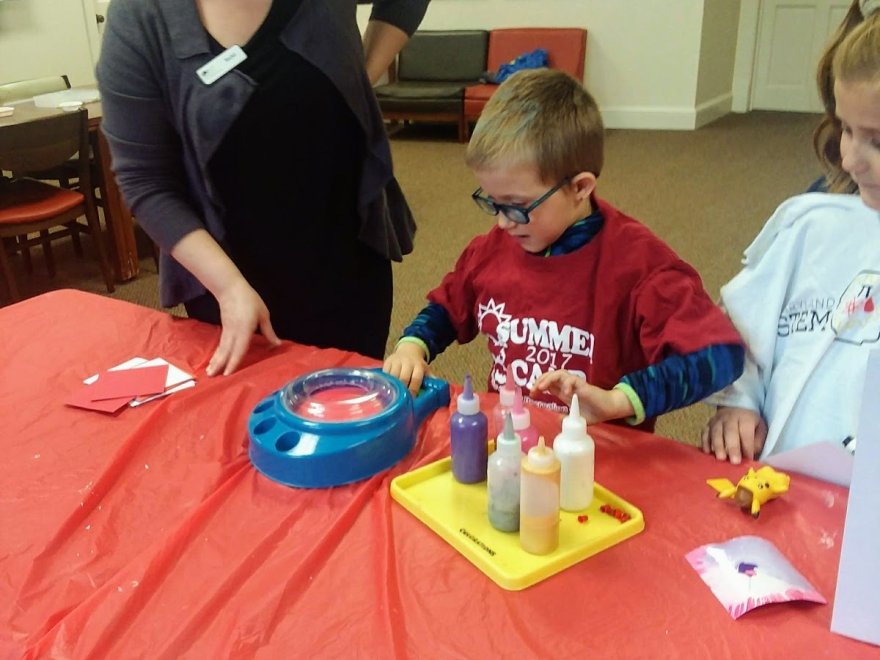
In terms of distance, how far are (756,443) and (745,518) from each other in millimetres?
207

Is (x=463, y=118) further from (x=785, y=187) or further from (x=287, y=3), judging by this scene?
(x=287, y=3)

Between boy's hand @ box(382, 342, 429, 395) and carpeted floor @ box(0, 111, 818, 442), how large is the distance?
1430 millimetres

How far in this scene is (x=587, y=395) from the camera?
3.45ft

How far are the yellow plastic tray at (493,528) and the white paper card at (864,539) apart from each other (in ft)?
0.73

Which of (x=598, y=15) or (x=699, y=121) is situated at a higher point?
(x=598, y=15)

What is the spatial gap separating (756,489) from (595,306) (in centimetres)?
39

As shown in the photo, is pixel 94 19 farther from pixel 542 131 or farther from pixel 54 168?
pixel 542 131

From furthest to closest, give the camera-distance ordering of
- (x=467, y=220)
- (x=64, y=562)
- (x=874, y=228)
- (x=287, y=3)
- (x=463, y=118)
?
(x=463, y=118) < (x=467, y=220) < (x=287, y=3) < (x=874, y=228) < (x=64, y=562)

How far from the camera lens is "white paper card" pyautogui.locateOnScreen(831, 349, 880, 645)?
2.31ft

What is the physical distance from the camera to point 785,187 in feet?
15.7

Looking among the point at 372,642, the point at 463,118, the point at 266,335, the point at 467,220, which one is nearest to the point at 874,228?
the point at 372,642

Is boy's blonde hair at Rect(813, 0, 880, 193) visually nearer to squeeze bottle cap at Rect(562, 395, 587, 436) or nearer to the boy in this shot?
the boy

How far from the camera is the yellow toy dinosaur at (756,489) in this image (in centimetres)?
94

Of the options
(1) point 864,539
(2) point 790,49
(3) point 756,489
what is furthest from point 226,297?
(2) point 790,49
